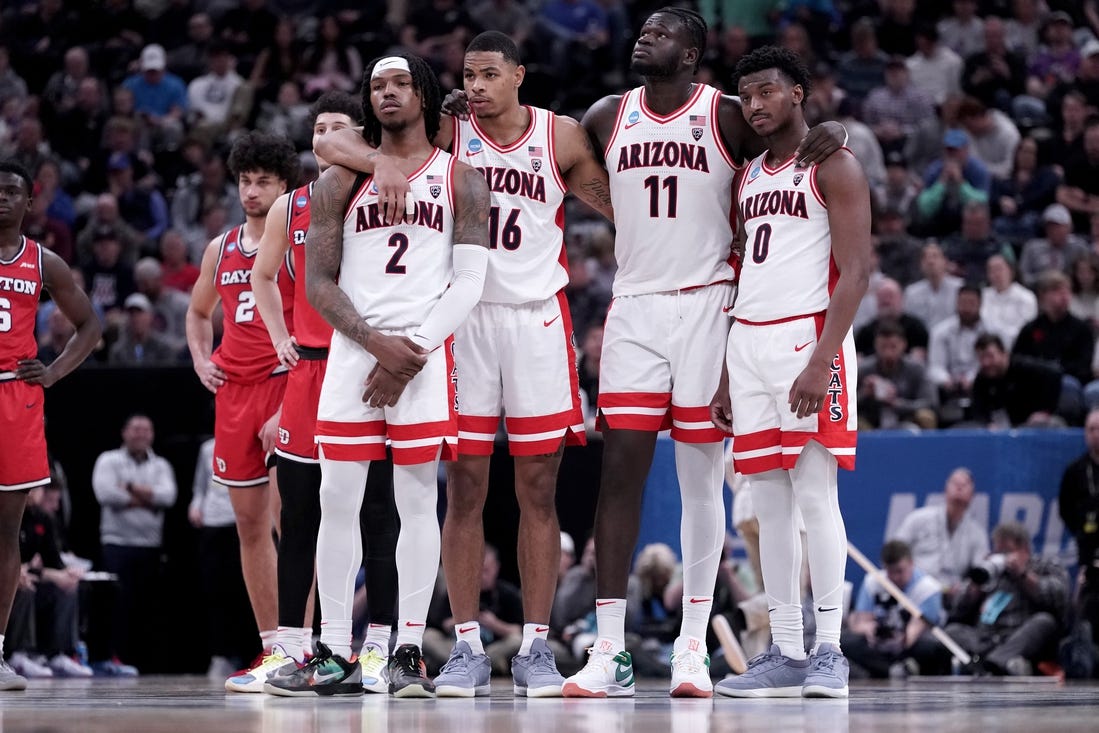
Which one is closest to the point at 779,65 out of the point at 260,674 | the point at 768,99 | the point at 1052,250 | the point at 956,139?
the point at 768,99

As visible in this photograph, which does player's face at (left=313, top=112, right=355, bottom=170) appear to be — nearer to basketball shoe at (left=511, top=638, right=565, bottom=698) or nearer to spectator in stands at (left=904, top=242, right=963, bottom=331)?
basketball shoe at (left=511, top=638, right=565, bottom=698)

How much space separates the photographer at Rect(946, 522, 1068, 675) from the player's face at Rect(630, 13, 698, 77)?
5.88 meters

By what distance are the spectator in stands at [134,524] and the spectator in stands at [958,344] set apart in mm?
6367

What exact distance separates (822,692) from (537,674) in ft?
3.74

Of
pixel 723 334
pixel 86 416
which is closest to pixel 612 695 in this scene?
pixel 723 334

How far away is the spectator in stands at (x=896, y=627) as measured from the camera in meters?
11.7

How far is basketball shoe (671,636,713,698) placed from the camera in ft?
21.7

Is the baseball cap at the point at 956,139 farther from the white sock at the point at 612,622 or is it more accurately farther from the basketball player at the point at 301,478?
the white sock at the point at 612,622

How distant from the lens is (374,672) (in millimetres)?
6730

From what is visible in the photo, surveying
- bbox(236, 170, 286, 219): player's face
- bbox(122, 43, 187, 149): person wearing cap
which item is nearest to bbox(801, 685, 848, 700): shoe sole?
bbox(236, 170, 286, 219): player's face

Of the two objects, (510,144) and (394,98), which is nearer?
(394,98)

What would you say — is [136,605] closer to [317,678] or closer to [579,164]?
[317,678]

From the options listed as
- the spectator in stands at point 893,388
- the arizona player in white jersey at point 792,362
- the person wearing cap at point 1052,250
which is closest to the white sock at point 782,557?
the arizona player in white jersey at point 792,362

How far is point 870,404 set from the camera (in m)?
12.9
